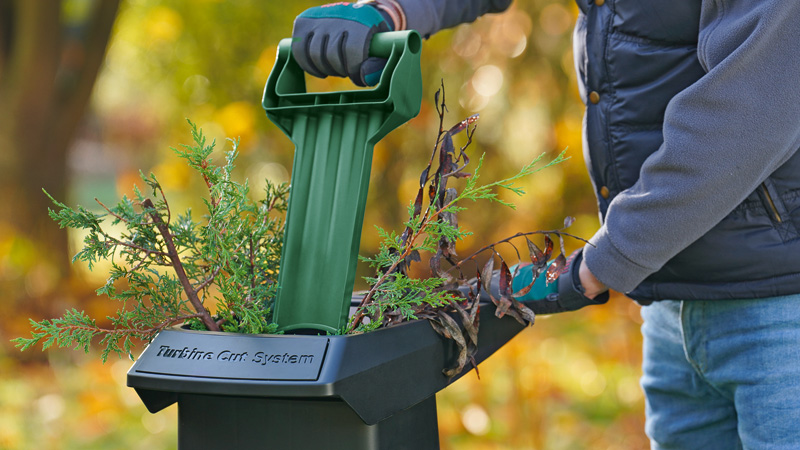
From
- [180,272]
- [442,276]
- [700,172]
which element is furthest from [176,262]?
[700,172]

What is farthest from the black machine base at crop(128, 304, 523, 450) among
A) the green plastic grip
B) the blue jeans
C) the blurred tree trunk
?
the blurred tree trunk

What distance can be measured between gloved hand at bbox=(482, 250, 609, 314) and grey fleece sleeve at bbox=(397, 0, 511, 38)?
53 centimetres

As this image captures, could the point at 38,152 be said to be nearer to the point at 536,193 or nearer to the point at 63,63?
the point at 63,63

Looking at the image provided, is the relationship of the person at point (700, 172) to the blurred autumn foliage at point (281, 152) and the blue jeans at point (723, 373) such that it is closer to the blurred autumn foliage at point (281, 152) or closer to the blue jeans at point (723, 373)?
the blue jeans at point (723, 373)

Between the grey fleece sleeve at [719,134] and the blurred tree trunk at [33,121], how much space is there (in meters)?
4.67

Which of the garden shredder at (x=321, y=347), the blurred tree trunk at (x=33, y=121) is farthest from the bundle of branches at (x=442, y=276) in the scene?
the blurred tree trunk at (x=33, y=121)

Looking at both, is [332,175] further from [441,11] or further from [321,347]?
[441,11]

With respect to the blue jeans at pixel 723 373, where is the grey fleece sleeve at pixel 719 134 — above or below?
above

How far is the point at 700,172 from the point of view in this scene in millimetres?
1204

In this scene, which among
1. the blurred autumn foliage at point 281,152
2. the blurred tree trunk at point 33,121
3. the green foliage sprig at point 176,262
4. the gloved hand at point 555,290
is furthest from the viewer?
the blurred tree trunk at point 33,121

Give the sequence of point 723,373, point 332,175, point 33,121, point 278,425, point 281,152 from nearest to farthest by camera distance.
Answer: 1. point 278,425
2. point 332,175
3. point 723,373
4. point 281,152
5. point 33,121

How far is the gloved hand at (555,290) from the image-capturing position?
139cm

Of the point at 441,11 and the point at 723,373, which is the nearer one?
the point at 723,373

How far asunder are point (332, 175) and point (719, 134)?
628 millimetres
